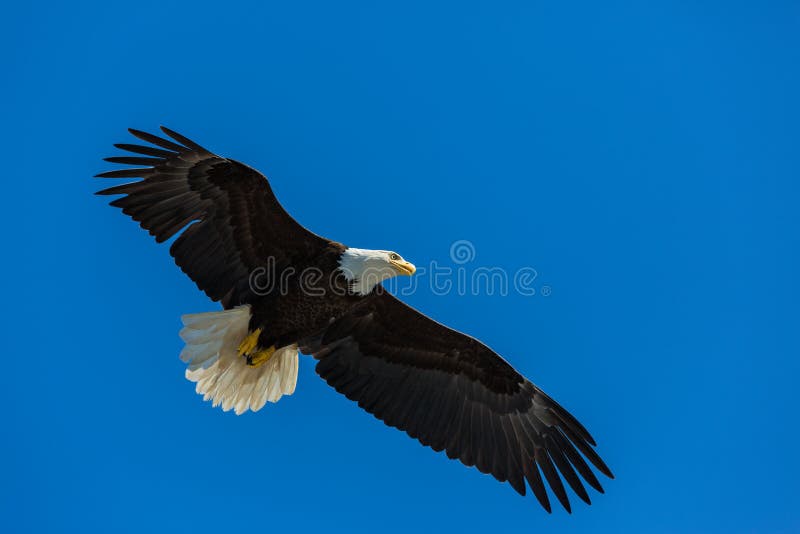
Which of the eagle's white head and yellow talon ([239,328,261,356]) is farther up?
the eagle's white head

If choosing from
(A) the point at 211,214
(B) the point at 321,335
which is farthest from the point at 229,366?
(A) the point at 211,214

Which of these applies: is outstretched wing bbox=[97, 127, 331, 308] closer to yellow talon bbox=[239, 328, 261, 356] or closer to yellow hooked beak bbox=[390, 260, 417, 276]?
yellow talon bbox=[239, 328, 261, 356]

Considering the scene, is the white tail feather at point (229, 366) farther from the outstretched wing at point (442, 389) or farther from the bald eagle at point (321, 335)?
the outstretched wing at point (442, 389)

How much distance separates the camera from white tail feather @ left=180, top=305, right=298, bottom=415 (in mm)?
8547

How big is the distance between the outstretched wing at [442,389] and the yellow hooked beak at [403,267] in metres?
0.35

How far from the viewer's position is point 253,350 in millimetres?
8789

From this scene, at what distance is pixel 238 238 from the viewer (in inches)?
335

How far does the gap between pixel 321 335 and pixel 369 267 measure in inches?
40.3

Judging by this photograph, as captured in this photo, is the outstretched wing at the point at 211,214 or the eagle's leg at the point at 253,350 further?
the eagle's leg at the point at 253,350

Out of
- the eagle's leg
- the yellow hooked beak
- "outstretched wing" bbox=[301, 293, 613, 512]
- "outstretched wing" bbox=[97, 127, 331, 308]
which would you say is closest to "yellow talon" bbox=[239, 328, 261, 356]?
the eagle's leg

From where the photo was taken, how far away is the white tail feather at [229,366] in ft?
28.0

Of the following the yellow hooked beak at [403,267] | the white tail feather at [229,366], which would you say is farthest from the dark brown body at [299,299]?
the yellow hooked beak at [403,267]

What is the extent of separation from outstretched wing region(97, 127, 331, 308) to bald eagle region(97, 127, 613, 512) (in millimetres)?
11

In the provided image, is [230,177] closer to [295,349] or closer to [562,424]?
[295,349]
